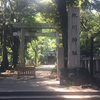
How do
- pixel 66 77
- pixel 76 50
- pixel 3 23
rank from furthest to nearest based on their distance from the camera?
pixel 3 23
pixel 76 50
pixel 66 77

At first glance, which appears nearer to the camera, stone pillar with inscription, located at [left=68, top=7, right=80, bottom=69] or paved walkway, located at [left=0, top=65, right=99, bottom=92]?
paved walkway, located at [left=0, top=65, right=99, bottom=92]

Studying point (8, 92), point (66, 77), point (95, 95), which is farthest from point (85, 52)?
point (8, 92)

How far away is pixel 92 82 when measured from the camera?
7.89 metres

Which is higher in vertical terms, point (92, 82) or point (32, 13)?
point (32, 13)

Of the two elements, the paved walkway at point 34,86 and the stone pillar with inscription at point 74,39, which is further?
the stone pillar with inscription at point 74,39

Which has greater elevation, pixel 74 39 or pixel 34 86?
pixel 74 39

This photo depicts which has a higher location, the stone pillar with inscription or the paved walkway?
the stone pillar with inscription

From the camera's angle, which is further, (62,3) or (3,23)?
(3,23)

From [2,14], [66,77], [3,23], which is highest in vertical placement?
[2,14]

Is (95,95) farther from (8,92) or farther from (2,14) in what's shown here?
(2,14)

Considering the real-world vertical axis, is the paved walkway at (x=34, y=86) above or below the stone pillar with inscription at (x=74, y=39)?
below

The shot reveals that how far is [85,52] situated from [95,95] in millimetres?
5749

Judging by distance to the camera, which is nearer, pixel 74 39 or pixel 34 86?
pixel 34 86

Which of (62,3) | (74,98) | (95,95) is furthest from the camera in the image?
(62,3)
